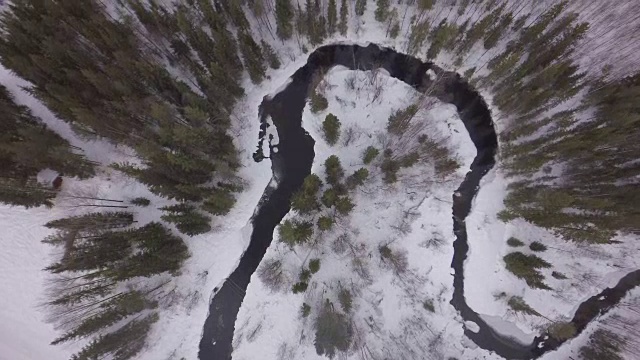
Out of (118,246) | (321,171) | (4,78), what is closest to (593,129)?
(321,171)

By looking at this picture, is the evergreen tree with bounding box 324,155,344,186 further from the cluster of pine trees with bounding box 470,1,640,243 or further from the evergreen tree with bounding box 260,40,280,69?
the cluster of pine trees with bounding box 470,1,640,243

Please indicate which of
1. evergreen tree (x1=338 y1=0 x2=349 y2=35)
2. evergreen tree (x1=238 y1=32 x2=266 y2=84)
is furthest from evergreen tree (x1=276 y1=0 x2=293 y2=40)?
evergreen tree (x1=338 y1=0 x2=349 y2=35)

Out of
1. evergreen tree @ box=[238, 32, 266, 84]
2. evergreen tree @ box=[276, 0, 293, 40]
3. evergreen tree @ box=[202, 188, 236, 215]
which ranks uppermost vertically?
evergreen tree @ box=[276, 0, 293, 40]

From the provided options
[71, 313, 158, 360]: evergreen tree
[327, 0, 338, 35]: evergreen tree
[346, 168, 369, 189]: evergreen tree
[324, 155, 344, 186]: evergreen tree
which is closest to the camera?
[71, 313, 158, 360]: evergreen tree

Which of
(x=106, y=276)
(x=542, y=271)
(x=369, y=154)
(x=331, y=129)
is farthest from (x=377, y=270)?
(x=106, y=276)

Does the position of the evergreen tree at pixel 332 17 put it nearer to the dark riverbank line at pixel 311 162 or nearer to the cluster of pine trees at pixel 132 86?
the dark riverbank line at pixel 311 162

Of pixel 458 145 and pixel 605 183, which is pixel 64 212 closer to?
pixel 458 145

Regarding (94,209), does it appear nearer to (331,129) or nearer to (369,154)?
(331,129)
